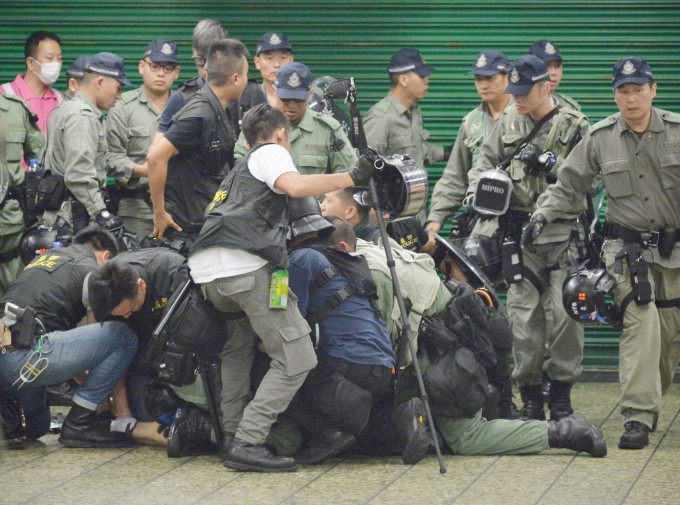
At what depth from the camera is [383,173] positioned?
20.5 feet

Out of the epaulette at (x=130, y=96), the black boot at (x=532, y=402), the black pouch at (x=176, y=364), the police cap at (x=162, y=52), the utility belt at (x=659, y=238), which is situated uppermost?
the police cap at (x=162, y=52)

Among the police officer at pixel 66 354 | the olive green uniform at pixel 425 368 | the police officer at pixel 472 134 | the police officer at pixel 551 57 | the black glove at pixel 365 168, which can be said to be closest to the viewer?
the black glove at pixel 365 168

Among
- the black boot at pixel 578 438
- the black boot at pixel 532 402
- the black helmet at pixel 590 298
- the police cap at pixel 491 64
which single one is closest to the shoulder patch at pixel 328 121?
the police cap at pixel 491 64

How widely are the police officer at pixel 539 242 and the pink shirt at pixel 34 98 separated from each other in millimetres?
3530

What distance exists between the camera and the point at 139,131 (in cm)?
884

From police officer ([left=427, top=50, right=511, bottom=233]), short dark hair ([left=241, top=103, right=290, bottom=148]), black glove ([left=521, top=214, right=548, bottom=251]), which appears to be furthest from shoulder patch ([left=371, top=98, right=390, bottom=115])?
short dark hair ([left=241, top=103, right=290, bottom=148])

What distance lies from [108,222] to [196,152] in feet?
3.39

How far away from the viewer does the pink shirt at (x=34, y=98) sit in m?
9.30

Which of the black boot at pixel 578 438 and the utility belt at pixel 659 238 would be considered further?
the utility belt at pixel 659 238

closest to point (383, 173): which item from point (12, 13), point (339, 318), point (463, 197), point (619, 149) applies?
point (339, 318)

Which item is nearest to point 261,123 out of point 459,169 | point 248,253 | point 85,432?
point 248,253

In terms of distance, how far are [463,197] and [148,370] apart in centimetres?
274

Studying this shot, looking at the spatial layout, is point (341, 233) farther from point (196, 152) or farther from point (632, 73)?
point (632, 73)

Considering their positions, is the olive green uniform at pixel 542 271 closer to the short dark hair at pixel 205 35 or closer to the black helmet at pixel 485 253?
the black helmet at pixel 485 253
